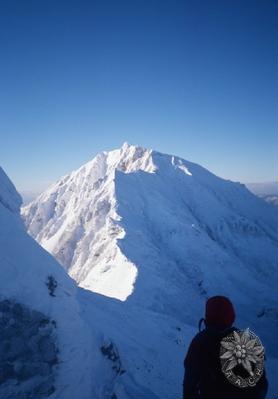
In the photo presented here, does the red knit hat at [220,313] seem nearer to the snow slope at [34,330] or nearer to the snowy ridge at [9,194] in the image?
the snow slope at [34,330]

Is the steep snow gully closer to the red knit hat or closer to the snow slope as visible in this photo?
the snow slope

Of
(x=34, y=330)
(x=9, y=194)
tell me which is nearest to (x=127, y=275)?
(x=9, y=194)

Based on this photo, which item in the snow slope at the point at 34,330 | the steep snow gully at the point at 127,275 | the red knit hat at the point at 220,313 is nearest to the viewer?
the red knit hat at the point at 220,313

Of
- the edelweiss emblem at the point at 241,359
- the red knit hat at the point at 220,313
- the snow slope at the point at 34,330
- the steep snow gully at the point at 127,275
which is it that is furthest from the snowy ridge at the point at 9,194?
the edelweiss emblem at the point at 241,359

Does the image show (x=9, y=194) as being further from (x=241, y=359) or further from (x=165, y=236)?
(x=165, y=236)

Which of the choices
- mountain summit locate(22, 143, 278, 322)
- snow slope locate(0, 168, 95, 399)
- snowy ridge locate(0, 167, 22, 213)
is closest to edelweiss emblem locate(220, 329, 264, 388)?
snow slope locate(0, 168, 95, 399)

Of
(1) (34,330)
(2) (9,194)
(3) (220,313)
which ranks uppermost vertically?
(2) (9,194)
